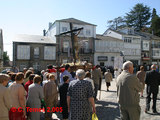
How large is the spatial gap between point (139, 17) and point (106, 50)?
95.1 ft

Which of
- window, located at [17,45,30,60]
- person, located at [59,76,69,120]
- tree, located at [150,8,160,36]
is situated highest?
tree, located at [150,8,160,36]

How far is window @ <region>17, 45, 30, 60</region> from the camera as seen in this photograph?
32.6 metres

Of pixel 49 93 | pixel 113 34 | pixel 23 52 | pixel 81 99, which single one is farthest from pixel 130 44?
pixel 81 99

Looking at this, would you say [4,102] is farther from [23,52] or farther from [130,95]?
[23,52]

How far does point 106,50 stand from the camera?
40750 mm

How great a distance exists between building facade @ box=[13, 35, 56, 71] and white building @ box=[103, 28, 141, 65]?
18800 mm

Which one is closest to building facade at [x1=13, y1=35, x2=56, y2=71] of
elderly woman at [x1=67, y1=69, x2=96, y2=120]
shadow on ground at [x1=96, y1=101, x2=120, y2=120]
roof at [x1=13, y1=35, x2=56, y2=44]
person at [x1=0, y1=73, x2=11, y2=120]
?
roof at [x1=13, y1=35, x2=56, y2=44]

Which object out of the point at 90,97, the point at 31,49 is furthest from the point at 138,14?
the point at 90,97

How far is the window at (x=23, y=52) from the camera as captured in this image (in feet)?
107

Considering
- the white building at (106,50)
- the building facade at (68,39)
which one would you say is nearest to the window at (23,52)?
the building facade at (68,39)

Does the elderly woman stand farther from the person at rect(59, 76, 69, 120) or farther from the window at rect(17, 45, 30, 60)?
the window at rect(17, 45, 30, 60)

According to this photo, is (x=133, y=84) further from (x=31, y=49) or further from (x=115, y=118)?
(x=31, y=49)

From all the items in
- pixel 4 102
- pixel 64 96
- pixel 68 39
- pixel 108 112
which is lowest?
pixel 108 112

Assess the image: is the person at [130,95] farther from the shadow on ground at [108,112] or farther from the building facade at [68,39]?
the building facade at [68,39]
